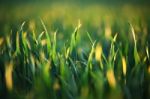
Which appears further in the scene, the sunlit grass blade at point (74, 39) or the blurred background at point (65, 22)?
the blurred background at point (65, 22)

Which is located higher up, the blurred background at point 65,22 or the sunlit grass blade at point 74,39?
the sunlit grass blade at point 74,39

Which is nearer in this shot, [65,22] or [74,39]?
[74,39]

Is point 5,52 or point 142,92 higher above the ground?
point 5,52

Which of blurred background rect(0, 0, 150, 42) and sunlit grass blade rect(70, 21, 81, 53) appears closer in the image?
sunlit grass blade rect(70, 21, 81, 53)

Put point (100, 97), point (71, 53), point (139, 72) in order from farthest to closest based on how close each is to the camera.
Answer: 1. point (71, 53)
2. point (139, 72)
3. point (100, 97)

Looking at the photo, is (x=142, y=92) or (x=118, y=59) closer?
(x=142, y=92)

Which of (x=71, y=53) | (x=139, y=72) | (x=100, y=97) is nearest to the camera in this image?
(x=100, y=97)

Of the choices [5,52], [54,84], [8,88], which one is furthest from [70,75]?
[5,52]

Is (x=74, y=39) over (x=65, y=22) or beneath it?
over

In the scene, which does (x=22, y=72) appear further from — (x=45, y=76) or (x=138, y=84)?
(x=138, y=84)

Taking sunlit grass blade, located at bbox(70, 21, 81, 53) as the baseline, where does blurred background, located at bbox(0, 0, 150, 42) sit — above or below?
below
